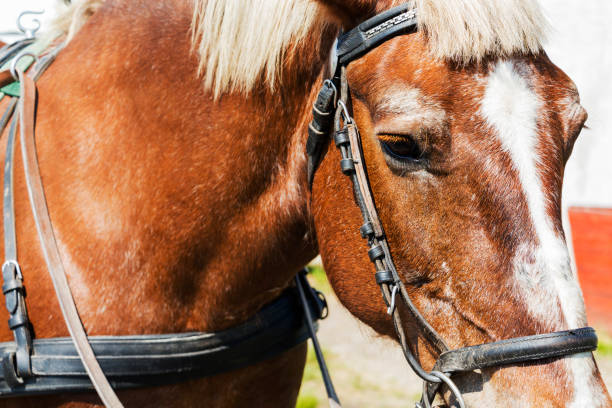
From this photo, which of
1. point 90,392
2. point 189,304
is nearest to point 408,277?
point 189,304

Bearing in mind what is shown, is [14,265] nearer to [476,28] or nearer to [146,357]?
[146,357]

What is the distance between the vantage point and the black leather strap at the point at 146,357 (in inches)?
62.7

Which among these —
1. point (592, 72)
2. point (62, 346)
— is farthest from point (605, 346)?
point (62, 346)

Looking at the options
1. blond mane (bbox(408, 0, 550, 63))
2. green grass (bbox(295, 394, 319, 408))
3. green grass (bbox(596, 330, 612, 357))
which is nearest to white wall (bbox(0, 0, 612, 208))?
green grass (bbox(596, 330, 612, 357))

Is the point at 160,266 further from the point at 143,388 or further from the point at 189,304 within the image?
the point at 143,388

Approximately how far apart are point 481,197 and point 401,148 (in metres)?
0.22

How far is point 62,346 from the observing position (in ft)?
5.27

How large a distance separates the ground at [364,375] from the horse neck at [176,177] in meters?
2.28

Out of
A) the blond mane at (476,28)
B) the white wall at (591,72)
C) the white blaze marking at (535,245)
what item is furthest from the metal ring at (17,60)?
the white wall at (591,72)

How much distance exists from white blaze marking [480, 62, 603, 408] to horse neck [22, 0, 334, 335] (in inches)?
20.8

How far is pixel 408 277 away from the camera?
140 centimetres

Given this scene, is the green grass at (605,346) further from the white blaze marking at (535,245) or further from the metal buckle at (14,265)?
the metal buckle at (14,265)

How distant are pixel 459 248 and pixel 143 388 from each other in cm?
103

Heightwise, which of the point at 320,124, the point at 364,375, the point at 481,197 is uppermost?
the point at 320,124
